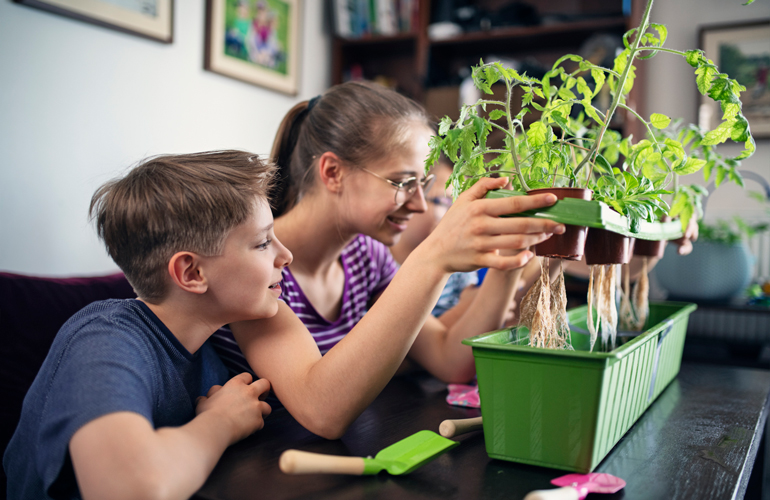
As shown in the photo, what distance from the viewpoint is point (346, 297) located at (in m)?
1.23

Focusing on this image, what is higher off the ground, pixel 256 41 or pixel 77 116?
pixel 256 41

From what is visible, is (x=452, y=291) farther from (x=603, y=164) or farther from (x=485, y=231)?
(x=485, y=231)

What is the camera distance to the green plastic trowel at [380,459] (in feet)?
1.85

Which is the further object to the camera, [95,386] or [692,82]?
[692,82]

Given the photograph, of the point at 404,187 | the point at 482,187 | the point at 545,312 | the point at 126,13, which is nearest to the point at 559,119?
the point at 482,187

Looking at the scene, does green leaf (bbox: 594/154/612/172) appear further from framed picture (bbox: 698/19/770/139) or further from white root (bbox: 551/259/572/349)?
framed picture (bbox: 698/19/770/139)

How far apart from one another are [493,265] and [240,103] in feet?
7.24

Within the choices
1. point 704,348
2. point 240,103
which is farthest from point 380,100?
point 704,348

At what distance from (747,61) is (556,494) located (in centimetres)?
280

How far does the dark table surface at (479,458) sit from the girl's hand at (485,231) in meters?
0.24

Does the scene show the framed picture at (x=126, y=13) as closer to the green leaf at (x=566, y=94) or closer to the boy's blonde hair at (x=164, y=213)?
the boy's blonde hair at (x=164, y=213)

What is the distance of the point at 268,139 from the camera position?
277cm

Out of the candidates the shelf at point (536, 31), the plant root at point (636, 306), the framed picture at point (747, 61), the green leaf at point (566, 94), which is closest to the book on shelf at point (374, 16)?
the shelf at point (536, 31)

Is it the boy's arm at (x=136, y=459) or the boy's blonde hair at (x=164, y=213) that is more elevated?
the boy's blonde hair at (x=164, y=213)
